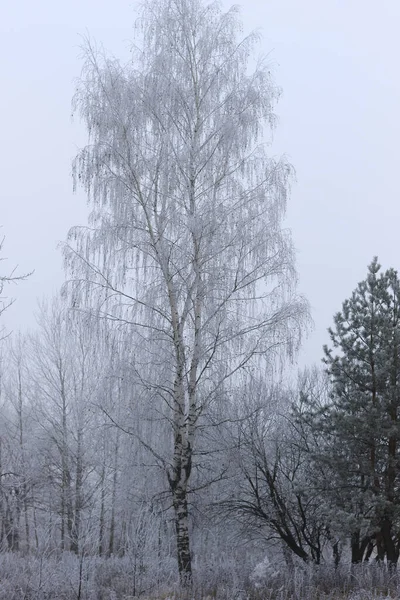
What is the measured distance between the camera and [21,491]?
Answer: 26578 mm

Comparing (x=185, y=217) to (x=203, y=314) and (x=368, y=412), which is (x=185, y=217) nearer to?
(x=203, y=314)

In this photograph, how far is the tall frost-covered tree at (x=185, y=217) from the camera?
12117mm

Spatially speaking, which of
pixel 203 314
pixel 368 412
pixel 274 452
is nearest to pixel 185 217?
pixel 203 314

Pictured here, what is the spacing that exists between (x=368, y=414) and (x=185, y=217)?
4.95m

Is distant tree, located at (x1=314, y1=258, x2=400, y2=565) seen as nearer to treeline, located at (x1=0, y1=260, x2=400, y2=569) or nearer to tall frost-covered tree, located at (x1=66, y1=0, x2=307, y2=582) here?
treeline, located at (x1=0, y1=260, x2=400, y2=569)

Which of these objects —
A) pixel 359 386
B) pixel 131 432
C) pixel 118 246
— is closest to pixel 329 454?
pixel 359 386

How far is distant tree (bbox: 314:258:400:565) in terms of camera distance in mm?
11148

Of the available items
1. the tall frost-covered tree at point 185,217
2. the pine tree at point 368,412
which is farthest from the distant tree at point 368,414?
the tall frost-covered tree at point 185,217

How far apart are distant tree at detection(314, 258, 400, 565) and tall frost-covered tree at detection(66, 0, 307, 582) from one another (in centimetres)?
106

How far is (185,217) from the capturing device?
12836 mm

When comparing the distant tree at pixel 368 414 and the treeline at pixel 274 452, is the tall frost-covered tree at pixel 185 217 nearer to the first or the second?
the treeline at pixel 274 452

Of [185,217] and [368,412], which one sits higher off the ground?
[185,217]

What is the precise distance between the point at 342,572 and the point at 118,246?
681 cm

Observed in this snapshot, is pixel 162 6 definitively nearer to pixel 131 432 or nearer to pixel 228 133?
pixel 228 133
